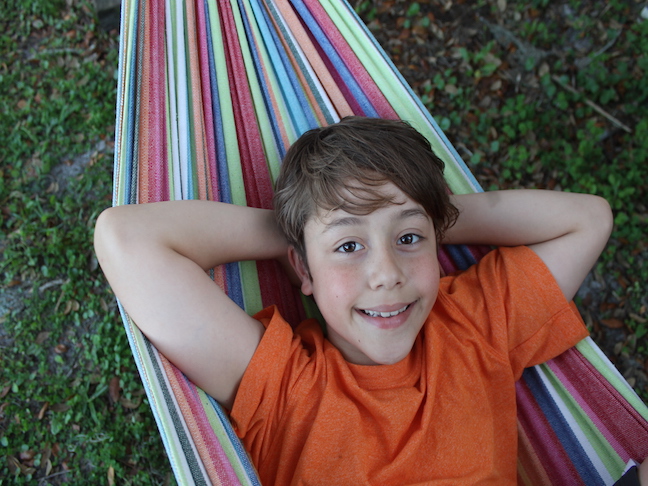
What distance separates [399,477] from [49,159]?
212cm

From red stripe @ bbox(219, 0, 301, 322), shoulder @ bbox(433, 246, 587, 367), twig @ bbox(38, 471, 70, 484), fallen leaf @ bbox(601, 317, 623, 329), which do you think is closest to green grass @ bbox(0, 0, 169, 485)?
twig @ bbox(38, 471, 70, 484)

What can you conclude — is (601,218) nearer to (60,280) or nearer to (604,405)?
(604,405)

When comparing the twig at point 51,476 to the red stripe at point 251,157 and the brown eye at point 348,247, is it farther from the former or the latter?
the brown eye at point 348,247

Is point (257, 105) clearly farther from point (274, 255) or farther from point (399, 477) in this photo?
point (399, 477)

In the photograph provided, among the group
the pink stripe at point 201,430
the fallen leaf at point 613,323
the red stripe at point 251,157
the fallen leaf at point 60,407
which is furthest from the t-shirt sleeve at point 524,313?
the fallen leaf at point 60,407

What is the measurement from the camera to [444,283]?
150cm

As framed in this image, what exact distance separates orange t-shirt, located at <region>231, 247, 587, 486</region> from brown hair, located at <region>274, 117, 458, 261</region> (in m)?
0.21

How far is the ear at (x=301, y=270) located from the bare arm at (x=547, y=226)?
42 centimetres

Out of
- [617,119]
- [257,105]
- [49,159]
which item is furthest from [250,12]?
[617,119]

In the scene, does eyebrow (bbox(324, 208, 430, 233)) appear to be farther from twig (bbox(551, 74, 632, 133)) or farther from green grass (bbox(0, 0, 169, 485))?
twig (bbox(551, 74, 632, 133))

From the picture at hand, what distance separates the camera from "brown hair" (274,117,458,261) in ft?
4.18

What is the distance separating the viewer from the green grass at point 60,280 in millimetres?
1966

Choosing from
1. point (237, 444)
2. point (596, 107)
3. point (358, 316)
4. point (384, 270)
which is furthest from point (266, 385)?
point (596, 107)

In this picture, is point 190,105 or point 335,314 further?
point 190,105
